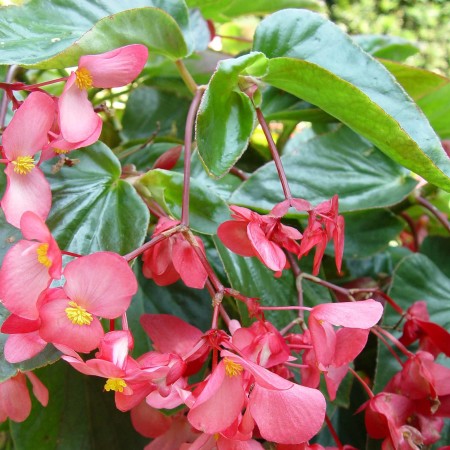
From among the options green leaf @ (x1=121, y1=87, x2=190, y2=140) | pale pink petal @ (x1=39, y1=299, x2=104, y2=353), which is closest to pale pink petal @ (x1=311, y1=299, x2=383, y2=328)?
pale pink petal @ (x1=39, y1=299, x2=104, y2=353)

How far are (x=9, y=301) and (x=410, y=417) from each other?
0.31 metres

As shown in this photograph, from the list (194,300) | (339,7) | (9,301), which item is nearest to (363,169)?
(194,300)

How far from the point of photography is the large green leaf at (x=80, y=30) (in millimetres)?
427

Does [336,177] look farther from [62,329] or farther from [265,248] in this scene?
[62,329]

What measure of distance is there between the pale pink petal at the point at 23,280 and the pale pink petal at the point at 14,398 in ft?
0.39

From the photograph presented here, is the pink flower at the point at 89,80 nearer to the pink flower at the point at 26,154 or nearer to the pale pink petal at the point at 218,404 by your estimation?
the pink flower at the point at 26,154

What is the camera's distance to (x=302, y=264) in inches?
22.6

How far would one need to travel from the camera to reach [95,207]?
48 cm

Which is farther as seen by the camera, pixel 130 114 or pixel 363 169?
pixel 130 114

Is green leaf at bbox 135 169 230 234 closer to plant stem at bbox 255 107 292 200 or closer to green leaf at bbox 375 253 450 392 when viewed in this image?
plant stem at bbox 255 107 292 200

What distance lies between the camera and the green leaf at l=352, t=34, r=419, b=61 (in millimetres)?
741

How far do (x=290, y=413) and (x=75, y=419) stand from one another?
0.96 ft

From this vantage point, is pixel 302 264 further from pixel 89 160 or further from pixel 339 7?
pixel 339 7

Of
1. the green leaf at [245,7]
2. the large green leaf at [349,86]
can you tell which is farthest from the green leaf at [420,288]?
the green leaf at [245,7]
